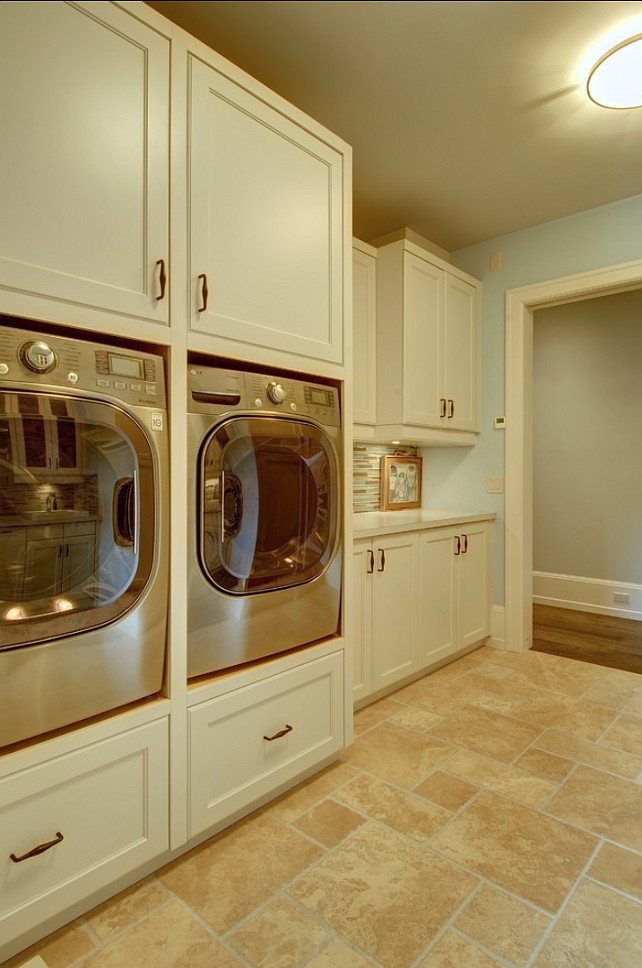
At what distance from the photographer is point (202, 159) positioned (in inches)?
58.6

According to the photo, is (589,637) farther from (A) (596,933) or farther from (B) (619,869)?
(A) (596,933)

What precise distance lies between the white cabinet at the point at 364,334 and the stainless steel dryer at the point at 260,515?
0.97 meters

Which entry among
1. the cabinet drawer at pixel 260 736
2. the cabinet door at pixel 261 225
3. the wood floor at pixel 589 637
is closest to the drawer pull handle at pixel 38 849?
the cabinet drawer at pixel 260 736

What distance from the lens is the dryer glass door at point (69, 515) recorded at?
1.14 meters

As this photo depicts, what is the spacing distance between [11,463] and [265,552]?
771mm

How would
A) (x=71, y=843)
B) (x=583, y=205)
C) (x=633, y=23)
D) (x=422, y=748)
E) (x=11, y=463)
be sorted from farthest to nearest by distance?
(x=583, y=205)
(x=422, y=748)
(x=633, y=23)
(x=71, y=843)
(x=11, y=463)

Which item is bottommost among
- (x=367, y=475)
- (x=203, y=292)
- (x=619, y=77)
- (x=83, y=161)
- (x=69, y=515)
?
(x=69, y=515)

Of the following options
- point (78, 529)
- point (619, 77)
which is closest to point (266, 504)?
point (78, 529)

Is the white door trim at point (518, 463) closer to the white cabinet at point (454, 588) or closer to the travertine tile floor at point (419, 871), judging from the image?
the white cabinet at point (454, 588)

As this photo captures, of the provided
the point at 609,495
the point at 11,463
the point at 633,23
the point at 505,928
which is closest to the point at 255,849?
the point at 505,928

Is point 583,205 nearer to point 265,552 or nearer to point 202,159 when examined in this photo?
point 202,159

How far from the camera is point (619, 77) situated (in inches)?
74.4

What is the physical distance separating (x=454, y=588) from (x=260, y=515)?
177 centimetres

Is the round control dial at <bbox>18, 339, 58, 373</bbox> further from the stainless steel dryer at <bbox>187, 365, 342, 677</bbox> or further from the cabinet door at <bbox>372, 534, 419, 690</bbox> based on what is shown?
the cabinet door at <bbox>372, 534, 419, 690</bbox>
